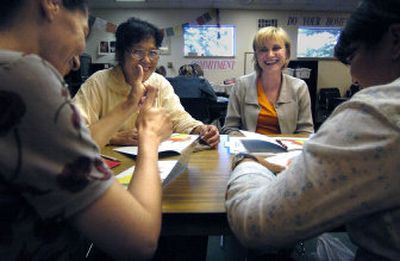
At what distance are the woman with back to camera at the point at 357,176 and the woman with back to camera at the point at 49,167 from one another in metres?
0.23

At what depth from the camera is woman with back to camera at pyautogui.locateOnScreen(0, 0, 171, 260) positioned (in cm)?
47

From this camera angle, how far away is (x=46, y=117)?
0.47m

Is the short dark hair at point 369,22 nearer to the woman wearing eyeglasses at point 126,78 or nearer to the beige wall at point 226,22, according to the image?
the woman wearing eyeglasses at point 126,78

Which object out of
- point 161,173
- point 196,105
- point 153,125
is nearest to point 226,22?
point 196,105

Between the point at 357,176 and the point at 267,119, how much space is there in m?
1.58

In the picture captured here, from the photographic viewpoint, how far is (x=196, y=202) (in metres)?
0.87

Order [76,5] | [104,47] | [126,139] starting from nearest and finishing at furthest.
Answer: [76,5] → [126,139] → [104,47]

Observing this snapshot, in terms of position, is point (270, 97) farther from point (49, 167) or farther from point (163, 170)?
point (49, 167)

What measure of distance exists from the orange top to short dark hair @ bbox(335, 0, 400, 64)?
1.37m

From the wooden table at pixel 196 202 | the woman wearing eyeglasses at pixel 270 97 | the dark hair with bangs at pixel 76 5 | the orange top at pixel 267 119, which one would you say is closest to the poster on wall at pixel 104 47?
the woman wearing eyeglasses at pixel 270 97

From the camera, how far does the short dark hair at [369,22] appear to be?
626mm

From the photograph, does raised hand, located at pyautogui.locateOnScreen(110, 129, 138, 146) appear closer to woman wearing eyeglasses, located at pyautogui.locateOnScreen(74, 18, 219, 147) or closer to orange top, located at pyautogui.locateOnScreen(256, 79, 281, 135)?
woman wearing eyeglasses, located at pyautogui.locateOnScreen(74, 18, 219, 147)

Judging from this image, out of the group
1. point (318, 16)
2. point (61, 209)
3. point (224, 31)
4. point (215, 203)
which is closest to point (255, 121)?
point (215, 203)

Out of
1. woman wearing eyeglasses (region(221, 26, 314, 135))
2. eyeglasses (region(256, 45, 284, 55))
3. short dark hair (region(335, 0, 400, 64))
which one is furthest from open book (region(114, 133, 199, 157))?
eyeglasses (region(256, 45, 284, 55))
